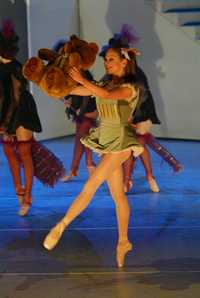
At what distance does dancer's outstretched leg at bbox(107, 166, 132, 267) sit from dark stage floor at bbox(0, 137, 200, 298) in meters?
0.10

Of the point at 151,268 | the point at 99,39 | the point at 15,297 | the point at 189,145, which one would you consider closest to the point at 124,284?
the point at 151,268

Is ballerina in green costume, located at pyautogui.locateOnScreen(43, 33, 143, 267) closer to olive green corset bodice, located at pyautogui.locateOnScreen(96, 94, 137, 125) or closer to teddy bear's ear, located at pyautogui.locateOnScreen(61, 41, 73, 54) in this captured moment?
olive green corset bodice, located at pyautogui.locateOnScreen(96, 94, 137, 125)

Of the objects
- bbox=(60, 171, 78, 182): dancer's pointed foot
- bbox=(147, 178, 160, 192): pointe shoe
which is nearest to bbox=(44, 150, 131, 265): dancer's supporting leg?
bbox=(147, 178, 160, 192): pointe shoe

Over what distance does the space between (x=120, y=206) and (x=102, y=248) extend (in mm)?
554

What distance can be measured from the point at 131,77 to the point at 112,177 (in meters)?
0.60

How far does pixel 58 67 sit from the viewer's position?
12.4 feet

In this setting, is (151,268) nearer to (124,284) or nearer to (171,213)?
(124,284)

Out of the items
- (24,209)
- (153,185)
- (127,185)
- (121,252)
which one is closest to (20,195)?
(24,209)

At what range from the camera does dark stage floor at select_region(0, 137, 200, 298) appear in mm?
3732

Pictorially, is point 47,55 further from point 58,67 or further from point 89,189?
point 89,189

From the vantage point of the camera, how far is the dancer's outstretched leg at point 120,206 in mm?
4012

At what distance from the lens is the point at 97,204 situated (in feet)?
19.2

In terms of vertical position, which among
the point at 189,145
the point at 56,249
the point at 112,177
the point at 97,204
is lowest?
the point at 189,145

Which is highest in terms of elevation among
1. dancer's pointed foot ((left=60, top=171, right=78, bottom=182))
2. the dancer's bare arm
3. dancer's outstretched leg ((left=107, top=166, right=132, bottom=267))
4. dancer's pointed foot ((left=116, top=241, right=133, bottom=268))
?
the dancer's bare arm
